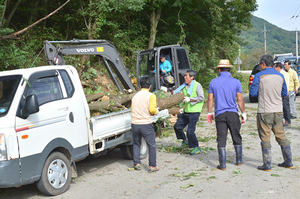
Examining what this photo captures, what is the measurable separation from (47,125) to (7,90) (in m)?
0.82

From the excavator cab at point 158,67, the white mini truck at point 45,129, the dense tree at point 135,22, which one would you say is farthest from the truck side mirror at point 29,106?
the dense tree at point 135,22

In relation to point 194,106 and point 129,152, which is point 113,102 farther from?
point 194,106

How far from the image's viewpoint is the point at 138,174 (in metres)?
6.22

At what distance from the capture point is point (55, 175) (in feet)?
16.7

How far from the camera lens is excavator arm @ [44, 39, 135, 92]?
25.8 ft

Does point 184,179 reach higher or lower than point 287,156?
lower

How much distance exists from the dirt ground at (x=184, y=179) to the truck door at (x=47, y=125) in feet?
2.57

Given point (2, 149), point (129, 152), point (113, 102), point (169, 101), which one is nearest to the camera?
point (2, 149)

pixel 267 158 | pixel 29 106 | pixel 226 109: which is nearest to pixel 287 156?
pixel 267 158

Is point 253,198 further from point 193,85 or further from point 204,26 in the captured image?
point 204,26

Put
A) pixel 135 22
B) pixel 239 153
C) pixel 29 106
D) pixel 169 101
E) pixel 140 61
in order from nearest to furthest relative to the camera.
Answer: pixel 29 106 → pixel 239 153 → pixel 169 101 → pixel 140 61 → pixel 135 22

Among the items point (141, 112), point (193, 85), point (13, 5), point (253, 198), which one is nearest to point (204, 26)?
point (13, 5)

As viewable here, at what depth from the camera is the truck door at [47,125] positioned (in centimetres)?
460

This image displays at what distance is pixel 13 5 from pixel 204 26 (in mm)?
12103
